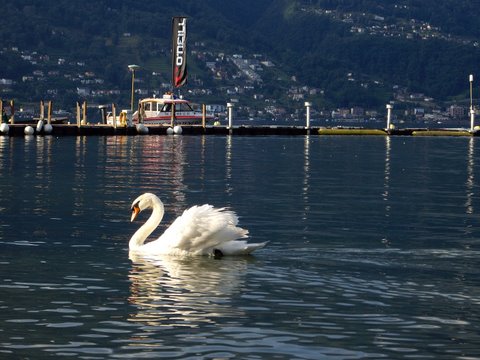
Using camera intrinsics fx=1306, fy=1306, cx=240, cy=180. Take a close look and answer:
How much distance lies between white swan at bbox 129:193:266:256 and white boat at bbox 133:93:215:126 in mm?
94833

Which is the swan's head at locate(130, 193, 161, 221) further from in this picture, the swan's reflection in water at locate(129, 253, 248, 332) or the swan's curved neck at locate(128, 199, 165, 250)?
→ the swan's reflection in water at locate(129, 253, 248, 332)

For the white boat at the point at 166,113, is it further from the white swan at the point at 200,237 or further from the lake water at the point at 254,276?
the white swan at the point at 200,237

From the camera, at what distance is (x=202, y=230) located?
29.2m

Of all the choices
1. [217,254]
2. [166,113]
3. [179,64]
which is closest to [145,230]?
[217,254]

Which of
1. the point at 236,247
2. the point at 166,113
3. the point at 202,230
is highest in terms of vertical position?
the point at 166,113

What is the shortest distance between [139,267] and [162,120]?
323ft

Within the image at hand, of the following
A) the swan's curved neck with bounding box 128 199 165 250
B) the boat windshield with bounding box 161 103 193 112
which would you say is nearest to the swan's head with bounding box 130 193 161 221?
the swan's curved neck with bounding box 128 199 165 250

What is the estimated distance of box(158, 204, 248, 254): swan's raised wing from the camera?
29039 mm

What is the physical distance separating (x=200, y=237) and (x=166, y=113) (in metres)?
98.5

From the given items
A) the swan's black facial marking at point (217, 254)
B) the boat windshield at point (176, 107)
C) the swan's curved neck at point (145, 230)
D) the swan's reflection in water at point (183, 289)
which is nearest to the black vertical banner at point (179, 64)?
the boat windshield at point (176, 107)

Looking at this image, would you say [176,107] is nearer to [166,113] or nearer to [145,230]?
[166,113]

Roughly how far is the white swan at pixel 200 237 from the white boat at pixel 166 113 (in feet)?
311

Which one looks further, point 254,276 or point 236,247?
point 236,247

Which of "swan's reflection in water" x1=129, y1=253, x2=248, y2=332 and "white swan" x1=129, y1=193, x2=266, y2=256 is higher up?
"white swan" x1=129, y1=193, x2=266, y2=256
